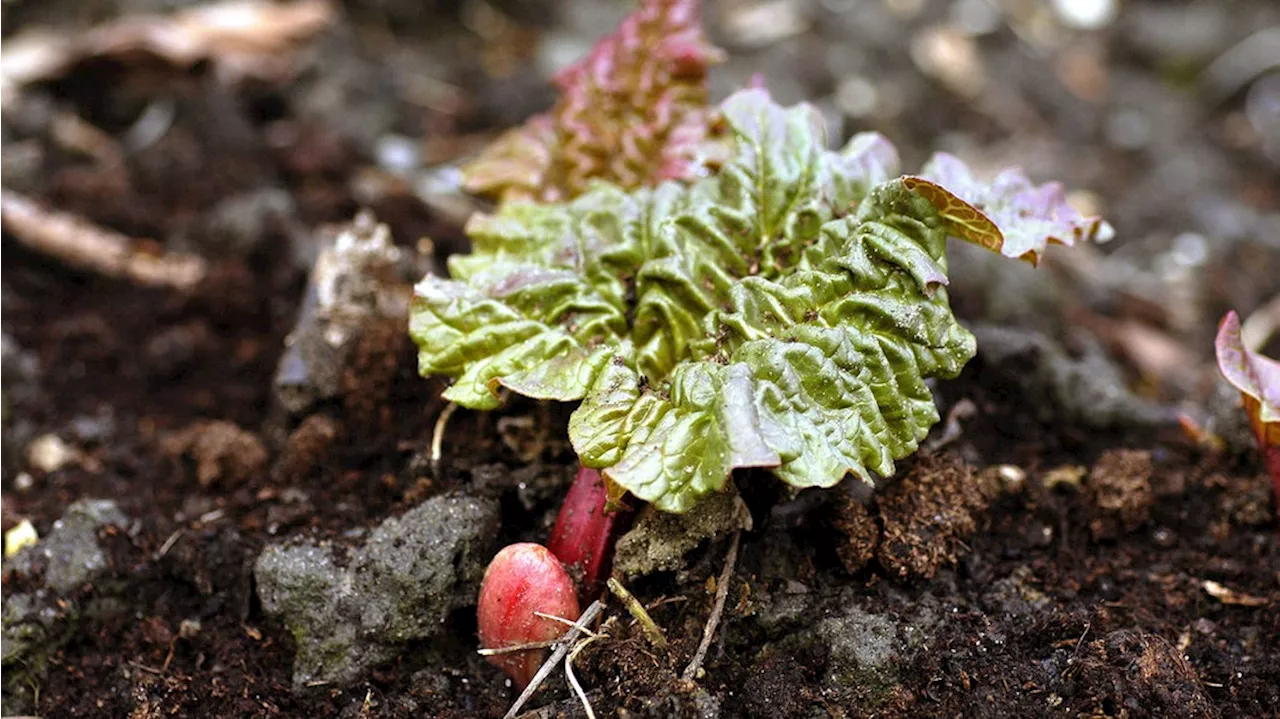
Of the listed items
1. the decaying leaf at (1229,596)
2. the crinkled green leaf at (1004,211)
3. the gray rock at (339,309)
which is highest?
the crinkled green leaf at (1004,211)

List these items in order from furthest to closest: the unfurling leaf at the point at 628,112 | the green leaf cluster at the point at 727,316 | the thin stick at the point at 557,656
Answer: the unfurling leaf at the point at 628,112 → the thin stick at the point at 557,656 → the green leaf cluster at the point at 727,316

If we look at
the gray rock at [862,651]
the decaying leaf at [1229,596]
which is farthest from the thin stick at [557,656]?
the decaying leaf at [1229,596]

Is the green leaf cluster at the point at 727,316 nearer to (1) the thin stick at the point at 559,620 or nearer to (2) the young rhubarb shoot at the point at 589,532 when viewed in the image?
(2) the young rhubarb shoot at the point at 589,532

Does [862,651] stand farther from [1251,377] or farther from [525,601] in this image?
[1251,377]

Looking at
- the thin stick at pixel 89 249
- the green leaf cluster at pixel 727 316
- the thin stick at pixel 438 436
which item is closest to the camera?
the green leaf cluster at pixel 727 316

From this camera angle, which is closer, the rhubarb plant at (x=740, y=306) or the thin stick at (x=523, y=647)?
the rhubarb plant at (x=740, y=306)

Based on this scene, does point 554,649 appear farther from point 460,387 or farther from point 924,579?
point 924,579
